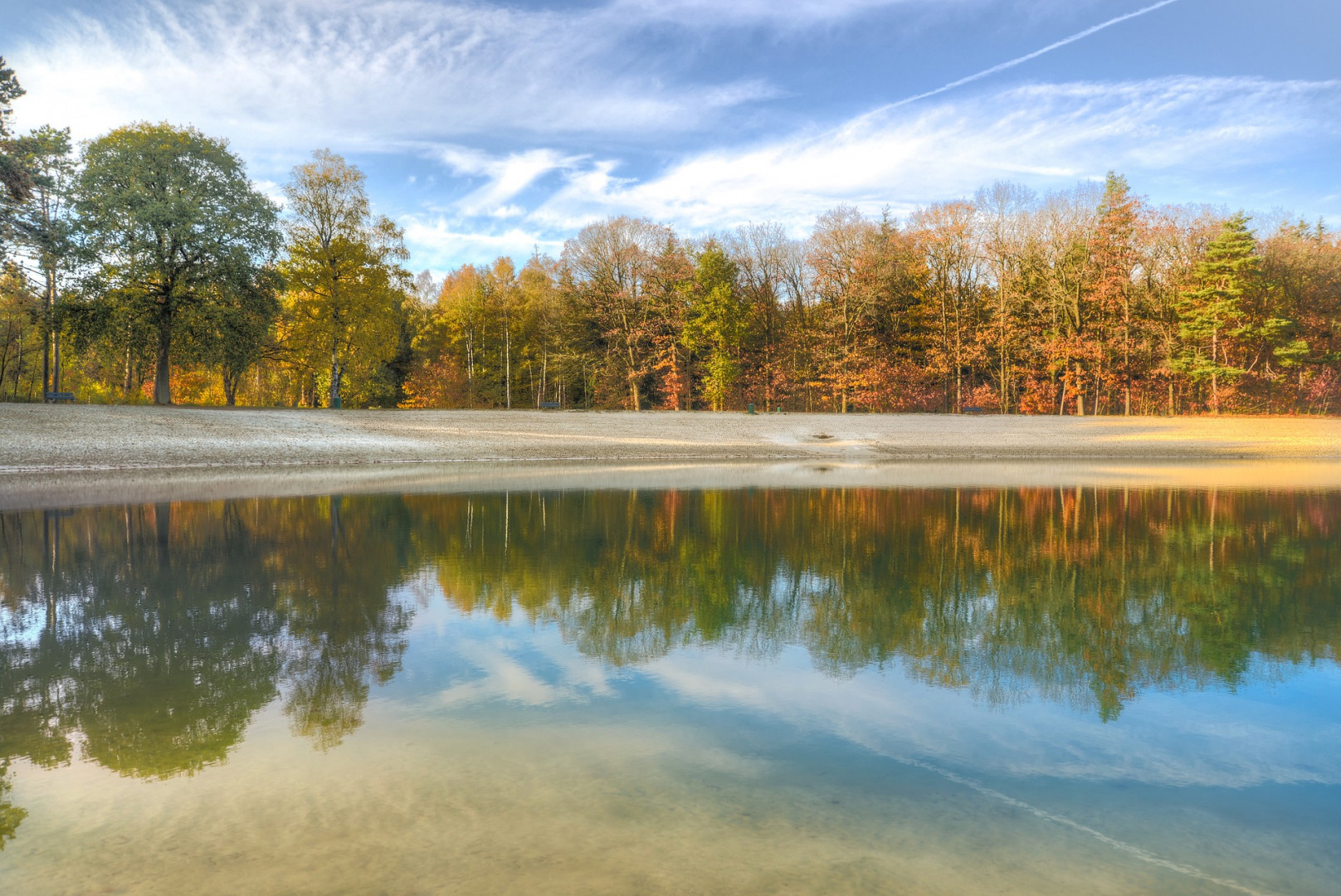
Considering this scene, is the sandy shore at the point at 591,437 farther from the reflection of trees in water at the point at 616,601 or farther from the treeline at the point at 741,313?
the reflection of trees in water at the point at 616,601

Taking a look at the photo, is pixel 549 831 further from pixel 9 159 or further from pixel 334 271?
pixel 334 271

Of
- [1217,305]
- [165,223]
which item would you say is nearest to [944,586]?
[165,223]

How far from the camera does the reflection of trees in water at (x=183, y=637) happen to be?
4.08 m

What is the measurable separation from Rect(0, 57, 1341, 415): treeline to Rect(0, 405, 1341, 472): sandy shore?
21.9 feet

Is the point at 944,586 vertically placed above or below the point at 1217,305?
below

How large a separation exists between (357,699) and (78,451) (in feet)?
81.9

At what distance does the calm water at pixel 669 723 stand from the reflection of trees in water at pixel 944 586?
0.16ft

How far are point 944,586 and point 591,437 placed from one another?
2606cm

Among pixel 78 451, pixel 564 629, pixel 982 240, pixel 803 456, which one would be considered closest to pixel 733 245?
pixel 982 240

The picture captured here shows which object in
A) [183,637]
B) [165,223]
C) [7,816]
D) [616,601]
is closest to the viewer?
[7,816]

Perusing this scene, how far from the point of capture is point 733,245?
58375 millimetres

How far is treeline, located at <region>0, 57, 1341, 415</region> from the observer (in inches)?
1446

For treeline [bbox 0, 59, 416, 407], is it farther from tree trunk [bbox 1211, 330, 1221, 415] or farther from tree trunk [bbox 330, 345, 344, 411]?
tree trunk [bbox 1211, 330, 1221, 415]

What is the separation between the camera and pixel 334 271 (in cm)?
4162
